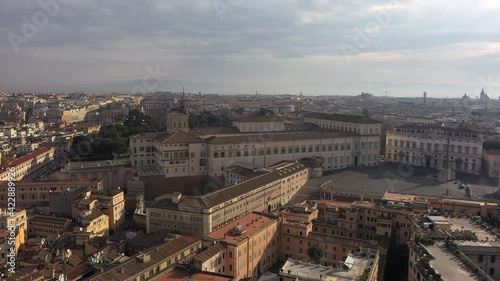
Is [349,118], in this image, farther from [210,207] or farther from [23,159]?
[23,159]

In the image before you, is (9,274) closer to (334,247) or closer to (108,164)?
(334,247)

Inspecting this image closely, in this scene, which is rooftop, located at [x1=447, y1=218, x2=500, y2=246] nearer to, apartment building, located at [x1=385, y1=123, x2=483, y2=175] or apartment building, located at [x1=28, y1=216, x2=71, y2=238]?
apartment building, located at [x1=385, y1=123, x2=483, y2=175]

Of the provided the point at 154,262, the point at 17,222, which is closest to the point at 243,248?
the point at 154,262

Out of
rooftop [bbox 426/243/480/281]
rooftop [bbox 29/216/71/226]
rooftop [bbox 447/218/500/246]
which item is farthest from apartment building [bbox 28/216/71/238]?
rooftop [bbox 447/218/500/246]

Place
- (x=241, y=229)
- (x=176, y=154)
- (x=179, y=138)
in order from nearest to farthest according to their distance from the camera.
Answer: (x=241, y=229) → (x=176, y=154) → (x=179, y=138)

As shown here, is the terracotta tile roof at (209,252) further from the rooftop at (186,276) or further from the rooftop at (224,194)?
the rooftop at (224,194)
